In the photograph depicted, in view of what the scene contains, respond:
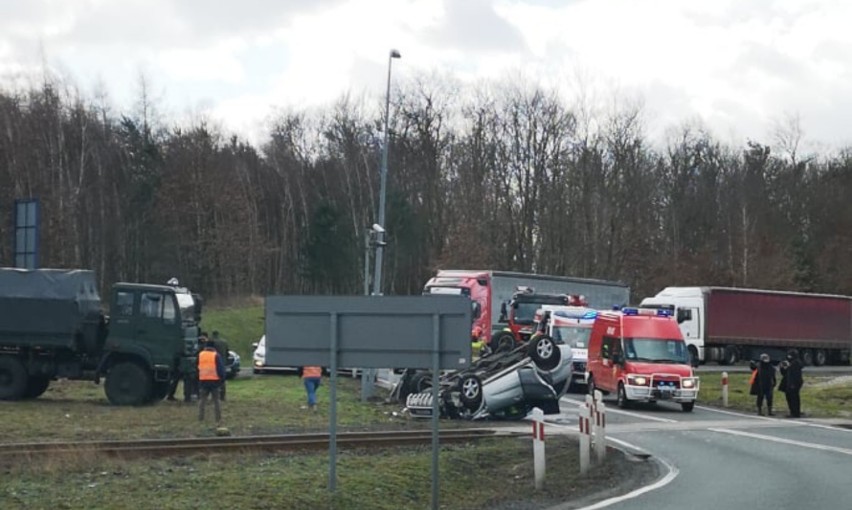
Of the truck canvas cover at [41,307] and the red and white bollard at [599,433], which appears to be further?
the truck canvas cover at [41,307]

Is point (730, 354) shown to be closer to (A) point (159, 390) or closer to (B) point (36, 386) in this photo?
(A) point (159, 390)

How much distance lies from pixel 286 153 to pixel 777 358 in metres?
45.6

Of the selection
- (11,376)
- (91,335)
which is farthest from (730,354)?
(11,376)

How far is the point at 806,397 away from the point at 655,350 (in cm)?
940

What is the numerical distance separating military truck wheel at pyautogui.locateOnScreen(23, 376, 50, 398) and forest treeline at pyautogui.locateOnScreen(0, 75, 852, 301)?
40130mm

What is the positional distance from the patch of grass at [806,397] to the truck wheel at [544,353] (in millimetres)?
9132

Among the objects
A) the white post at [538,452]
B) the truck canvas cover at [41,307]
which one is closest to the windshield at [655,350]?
the truck canvas cover at [41,307]

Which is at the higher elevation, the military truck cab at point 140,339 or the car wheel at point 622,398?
the military truck cab at point 140,339

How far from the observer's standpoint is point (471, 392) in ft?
84.0

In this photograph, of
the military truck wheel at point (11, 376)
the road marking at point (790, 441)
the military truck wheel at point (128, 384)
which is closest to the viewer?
the road marking at point (790, 441)

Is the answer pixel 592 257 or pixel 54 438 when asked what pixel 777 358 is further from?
pixel 54 438

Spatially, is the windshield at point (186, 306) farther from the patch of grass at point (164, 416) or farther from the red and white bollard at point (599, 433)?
the red and white bollard at point (599, 433)

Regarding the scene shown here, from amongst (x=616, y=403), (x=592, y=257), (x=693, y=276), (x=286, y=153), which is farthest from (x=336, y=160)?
(x=616, y=403)

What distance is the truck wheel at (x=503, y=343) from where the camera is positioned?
29900 mm
